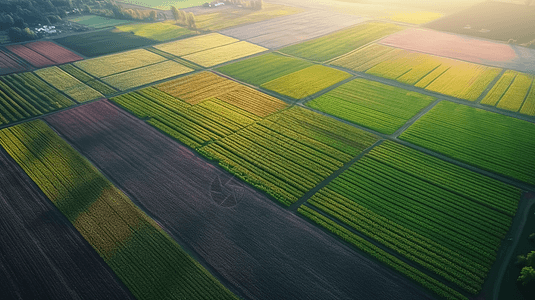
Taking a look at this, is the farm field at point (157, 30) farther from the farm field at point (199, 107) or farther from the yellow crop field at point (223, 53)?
the farm field at point (199, 107)

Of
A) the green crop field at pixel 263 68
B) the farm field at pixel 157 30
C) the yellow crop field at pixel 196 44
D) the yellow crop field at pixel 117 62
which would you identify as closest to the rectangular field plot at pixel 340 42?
the green crop field at pixel 263 68

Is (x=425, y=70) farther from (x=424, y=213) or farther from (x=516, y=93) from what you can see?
(x=424, y=213)

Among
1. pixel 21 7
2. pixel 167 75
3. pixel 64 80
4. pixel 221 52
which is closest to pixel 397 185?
pixel 167 75

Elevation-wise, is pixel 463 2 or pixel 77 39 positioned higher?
pixel 463 2

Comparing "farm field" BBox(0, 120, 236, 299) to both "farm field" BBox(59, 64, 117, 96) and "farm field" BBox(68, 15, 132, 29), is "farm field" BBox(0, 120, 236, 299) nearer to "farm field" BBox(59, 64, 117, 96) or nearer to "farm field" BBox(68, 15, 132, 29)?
"farm field" BBox(59, 64, 117, 96)

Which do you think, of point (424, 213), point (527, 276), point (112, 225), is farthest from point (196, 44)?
point (527, 276)

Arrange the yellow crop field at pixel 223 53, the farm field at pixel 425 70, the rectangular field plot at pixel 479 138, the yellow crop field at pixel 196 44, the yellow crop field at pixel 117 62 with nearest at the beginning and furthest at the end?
the rectangular field plot at pixel 479 138, the farm field at pixel 425 70, the yellow crop field at pixel 117 62, the yellow crop field at pixel 223 53, the yellow crop field at pixel 196 44

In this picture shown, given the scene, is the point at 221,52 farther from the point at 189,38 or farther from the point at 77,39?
the point at 77,39
